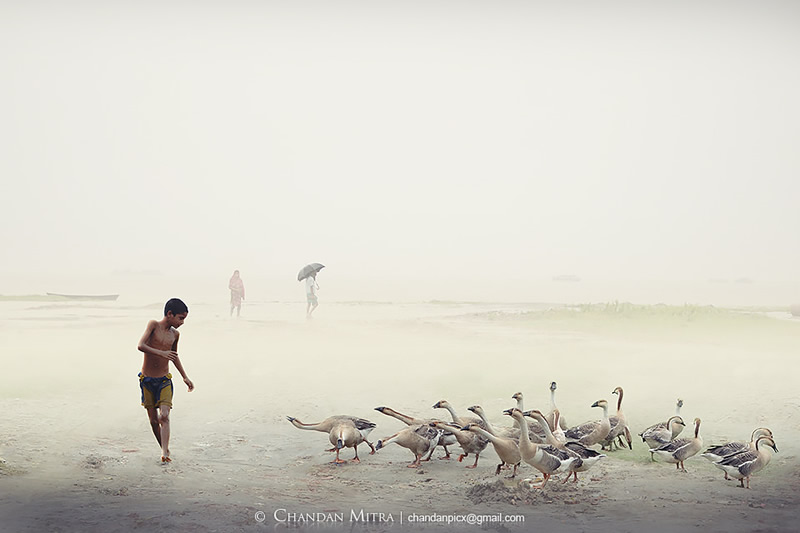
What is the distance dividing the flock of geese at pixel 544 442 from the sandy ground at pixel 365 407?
21 centimetres

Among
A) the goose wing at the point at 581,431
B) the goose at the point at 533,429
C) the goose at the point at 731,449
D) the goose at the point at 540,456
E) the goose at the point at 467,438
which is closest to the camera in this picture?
the goose at the point at 540,456

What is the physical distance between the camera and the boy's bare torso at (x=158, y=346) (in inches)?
289

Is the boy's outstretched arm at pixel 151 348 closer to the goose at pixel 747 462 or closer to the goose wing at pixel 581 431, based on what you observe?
the goose wing at pixel 581 431

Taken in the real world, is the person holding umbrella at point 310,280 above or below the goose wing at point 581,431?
above

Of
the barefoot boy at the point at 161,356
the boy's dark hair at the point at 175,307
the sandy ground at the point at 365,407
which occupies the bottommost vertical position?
the sandy ground at the point at 365,407

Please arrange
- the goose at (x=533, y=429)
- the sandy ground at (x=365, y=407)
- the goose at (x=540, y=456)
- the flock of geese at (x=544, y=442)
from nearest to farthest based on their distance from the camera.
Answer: the sandy ground at (x=365, y=407) < the goose at (x=540, y=456) < the flock of geese at (x=544, y=442) < the goose at (x=533, y=429)

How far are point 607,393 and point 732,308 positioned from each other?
8.00m

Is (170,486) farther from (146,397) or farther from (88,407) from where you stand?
(88,407)

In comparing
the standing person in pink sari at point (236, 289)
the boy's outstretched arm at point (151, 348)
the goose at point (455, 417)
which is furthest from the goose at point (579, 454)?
the standing person in pink sari at point (236, 289)

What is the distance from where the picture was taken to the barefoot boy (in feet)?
24.0

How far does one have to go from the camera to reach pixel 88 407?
35.9 ft

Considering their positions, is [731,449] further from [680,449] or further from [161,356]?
[161,356]

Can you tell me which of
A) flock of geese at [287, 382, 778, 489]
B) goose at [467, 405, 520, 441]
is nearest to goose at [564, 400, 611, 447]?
flock of geese at [287, 382, 778, 489]

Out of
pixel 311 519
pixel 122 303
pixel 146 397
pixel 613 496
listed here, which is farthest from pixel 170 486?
pixel 122 303
